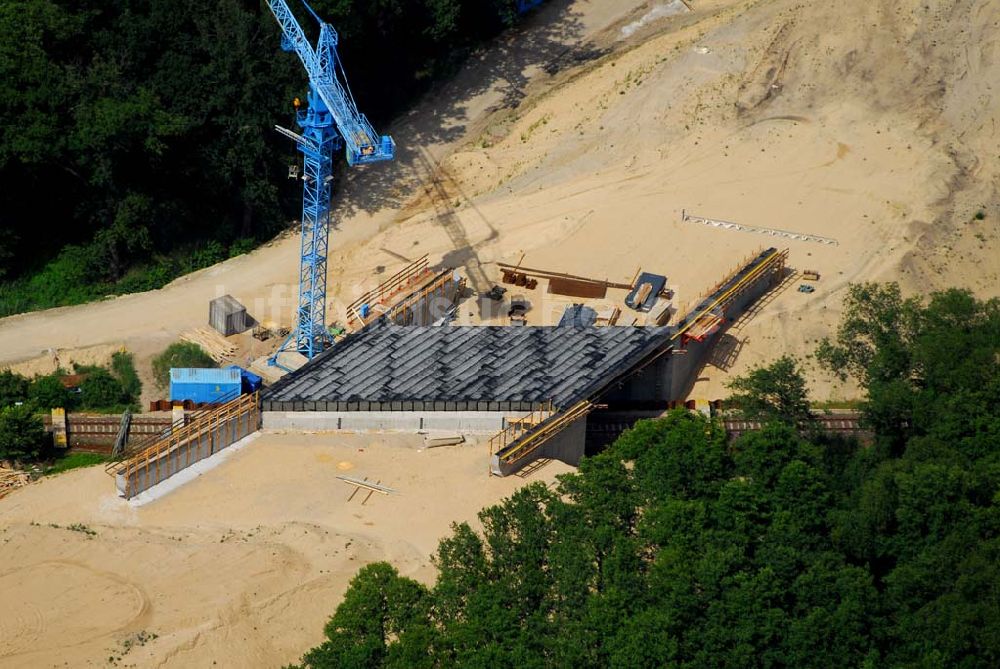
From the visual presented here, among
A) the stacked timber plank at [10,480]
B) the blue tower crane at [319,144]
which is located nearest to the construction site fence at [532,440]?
the blue tower crane at [319,144]

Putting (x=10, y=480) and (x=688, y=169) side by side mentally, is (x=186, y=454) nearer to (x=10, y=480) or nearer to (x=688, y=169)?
(x=10, y=480)

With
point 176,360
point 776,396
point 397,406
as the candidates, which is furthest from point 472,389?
point 176,360

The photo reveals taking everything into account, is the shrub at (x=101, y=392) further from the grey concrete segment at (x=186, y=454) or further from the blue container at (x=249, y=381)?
the grey concrete segment at (x=186, y=454)

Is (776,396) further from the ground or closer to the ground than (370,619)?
further from the ground

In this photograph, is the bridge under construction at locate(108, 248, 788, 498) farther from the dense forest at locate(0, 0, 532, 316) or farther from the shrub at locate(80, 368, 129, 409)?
the dense forest at locate(0, 0, 532, 316)

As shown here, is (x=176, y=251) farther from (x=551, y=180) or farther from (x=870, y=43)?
(x=870, y=43)

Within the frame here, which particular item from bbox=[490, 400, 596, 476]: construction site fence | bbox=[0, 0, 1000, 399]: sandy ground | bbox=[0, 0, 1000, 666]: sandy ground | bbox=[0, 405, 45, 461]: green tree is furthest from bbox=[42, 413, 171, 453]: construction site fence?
bbox=[490, 400, 596, 476]: construction site fence
